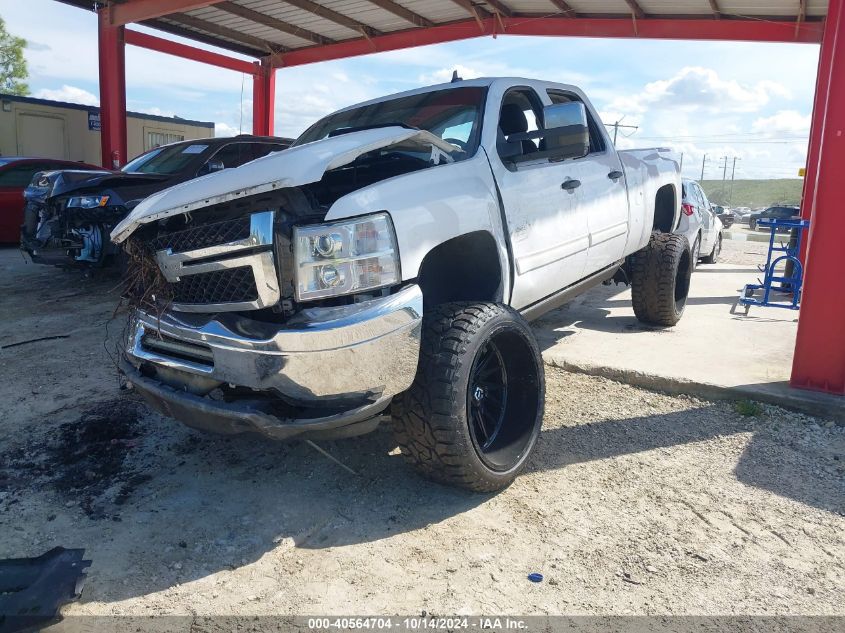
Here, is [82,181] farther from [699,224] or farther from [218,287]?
[699,224]

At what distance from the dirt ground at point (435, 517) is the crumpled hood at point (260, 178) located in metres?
1.30

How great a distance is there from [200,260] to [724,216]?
114 feet

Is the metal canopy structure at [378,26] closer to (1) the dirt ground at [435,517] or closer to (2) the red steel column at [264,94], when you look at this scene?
(2) the red steel column at [264,94]

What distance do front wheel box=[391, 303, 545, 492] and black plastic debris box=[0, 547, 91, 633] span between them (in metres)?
1.33

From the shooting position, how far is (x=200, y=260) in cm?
257

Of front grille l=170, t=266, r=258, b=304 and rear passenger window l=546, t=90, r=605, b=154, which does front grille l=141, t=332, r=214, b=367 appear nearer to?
front grille l=170, t=266, r=258, b=304

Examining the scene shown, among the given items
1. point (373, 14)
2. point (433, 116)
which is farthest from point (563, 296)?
point (373, 14)

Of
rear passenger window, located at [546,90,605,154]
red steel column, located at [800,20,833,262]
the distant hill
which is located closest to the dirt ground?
rear passenger window, located at [546,90,605,154]

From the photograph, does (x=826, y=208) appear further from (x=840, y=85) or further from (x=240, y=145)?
(x=240, y=145)

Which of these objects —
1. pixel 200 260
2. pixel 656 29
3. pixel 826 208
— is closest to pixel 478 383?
pixel 200 260

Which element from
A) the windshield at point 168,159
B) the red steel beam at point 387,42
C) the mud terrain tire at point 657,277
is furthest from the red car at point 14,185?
the mud terrain tire at point 657,277

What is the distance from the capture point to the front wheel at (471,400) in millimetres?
2698

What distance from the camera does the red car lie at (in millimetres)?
10625

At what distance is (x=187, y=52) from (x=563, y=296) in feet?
45.4
